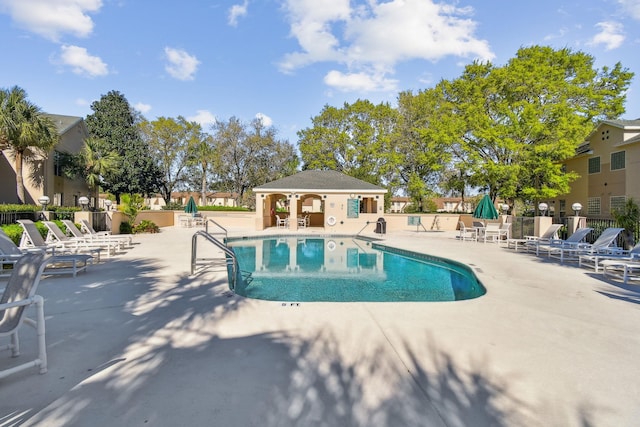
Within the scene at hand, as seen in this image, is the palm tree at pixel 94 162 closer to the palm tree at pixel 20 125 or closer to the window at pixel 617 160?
the palm tree at pixel 20 125

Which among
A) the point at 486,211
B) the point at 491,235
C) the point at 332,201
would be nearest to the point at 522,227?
the point at 491,235

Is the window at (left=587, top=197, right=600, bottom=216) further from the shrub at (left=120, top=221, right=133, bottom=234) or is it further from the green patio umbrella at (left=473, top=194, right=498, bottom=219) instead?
the shrub at (left=120, top=221, right=133, bottom=234)

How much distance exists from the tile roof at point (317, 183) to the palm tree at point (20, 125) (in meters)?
12.6

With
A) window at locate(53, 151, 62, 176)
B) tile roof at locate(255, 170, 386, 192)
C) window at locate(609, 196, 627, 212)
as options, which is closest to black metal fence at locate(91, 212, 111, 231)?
tile roof at locate(255, 170, 386, 192)

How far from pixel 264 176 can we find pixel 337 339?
36.0 metres

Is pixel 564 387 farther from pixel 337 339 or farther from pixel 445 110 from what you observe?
pixel 445 110

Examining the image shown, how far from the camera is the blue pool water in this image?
24.0ft

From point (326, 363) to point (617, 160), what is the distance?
23843 millimetres

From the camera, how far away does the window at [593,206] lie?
21.0m

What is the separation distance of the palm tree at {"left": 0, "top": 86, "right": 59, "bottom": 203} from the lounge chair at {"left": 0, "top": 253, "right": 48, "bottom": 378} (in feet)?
68.1

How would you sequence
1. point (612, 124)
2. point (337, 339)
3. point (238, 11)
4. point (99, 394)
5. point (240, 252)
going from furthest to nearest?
point (612, 124) → point (238, 11) → point (240, 252) → point (337, 339) → point (99, 394)

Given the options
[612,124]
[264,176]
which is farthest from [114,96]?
[612,124]

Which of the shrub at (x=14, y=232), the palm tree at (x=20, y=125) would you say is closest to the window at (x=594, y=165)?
the shrub at (x=14, y=232)

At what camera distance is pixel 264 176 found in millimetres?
38562
